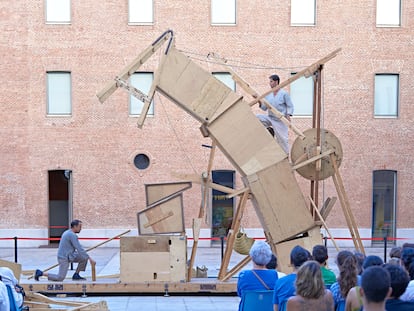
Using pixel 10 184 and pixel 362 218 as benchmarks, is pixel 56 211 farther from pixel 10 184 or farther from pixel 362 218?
pixel 362 218

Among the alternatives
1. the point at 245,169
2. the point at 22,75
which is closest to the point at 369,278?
the point at 245,169

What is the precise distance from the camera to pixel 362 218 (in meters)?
21.1

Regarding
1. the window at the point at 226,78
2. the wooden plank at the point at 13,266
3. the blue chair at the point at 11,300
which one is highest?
the window at the point at 226,78

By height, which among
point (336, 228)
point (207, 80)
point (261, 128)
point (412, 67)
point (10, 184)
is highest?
point (412, 67)

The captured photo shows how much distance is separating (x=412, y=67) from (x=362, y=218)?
5423 mm

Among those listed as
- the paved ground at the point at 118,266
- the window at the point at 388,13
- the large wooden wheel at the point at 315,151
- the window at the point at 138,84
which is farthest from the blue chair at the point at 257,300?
the window at the point at 388,13

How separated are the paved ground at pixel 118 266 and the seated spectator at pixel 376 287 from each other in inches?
239

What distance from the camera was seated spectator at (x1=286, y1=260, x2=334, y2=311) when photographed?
4.59 meters

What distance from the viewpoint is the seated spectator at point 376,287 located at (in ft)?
13.3

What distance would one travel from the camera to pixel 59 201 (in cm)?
2145

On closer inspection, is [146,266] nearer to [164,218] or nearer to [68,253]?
[164,218]

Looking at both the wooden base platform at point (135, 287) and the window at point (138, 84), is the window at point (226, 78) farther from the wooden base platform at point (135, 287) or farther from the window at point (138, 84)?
the wooden base platform at point (135, 287)

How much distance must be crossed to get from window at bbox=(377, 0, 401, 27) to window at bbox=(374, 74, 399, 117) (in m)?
1.83

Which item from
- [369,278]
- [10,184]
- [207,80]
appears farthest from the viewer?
[10,184]
